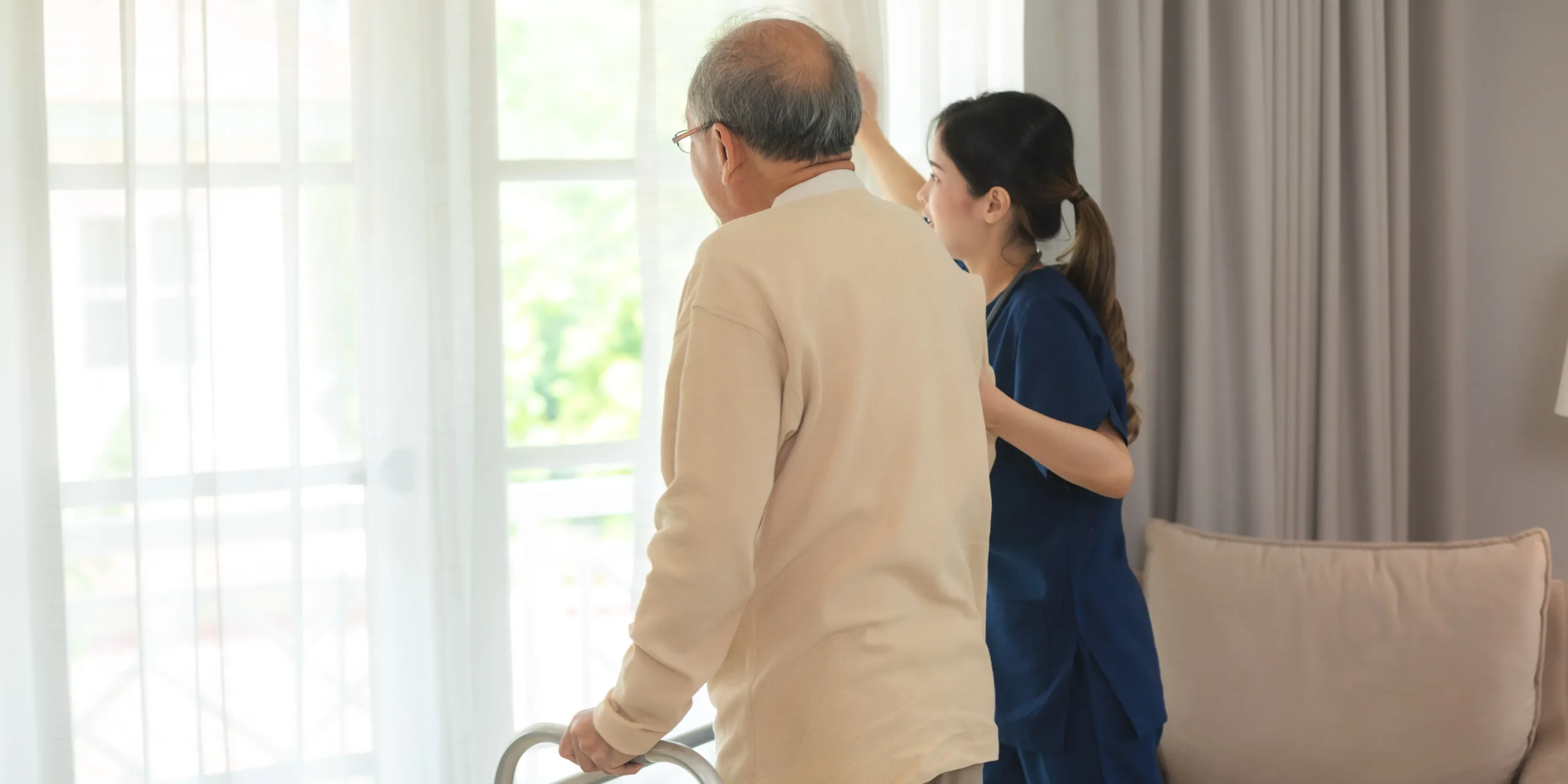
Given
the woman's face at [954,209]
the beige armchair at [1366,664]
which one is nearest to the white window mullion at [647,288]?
the woman's face at [954,209]

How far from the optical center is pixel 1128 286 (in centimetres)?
217

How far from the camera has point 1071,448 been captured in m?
1.48

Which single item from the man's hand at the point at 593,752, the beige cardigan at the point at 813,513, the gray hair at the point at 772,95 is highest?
the gray hair at the point at 772,95

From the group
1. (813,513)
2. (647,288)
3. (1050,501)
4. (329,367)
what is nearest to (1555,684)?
(1050,501)

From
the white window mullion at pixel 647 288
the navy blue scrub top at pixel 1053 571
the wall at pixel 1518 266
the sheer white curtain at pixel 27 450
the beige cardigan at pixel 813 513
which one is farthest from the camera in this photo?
the wall at pixel 1518 266

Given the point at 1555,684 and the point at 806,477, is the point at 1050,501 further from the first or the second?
the point at 1555,684

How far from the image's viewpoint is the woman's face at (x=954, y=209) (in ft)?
5.42

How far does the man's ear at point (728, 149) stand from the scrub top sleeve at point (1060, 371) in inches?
22.0

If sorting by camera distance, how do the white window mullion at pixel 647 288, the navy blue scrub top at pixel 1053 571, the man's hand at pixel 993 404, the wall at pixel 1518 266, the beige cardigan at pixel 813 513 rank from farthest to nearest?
the wall at pixel 1518 266, the white window mullion at pixel 647 288, the navy blue scrub top at pixel 1053 571, the man's hand at pixel 993 404, the beige cardigan at pixel 813 513

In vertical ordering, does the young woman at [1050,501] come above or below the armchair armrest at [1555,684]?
above

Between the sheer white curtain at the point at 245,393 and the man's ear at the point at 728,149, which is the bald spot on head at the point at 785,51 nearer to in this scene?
the man's ear at the point at 728,149

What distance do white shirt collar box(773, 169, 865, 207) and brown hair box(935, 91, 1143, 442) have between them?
1.64ft

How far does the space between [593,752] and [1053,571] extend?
0.75 metres

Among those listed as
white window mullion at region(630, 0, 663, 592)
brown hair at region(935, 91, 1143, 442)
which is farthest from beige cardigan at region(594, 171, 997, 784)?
white window mullion at region(630, 0, 663, 592)
